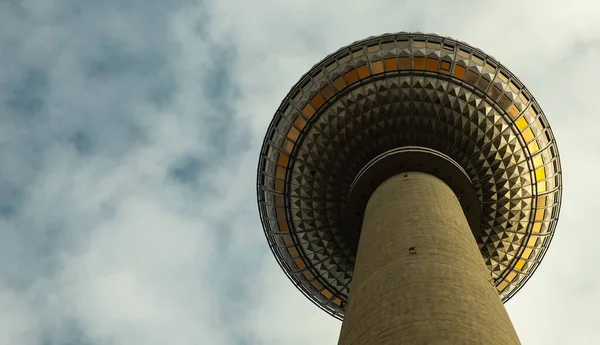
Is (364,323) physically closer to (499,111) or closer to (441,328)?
(441,328)

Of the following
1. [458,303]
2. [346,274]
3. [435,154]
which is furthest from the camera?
[346,274]

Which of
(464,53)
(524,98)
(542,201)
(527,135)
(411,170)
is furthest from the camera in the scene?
(542,201)

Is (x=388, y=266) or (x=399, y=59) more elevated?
(x=399, y=59)

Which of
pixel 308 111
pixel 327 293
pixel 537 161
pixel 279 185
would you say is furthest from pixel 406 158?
pixel 327 293

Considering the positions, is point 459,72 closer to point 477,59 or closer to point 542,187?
point 477,59

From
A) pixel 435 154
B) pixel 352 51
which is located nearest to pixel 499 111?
pixel 435 154

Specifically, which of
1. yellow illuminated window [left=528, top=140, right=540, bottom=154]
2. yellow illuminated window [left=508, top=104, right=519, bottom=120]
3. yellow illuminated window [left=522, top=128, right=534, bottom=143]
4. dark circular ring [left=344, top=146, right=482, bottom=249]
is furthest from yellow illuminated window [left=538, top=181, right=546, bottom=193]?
dark circular ring [left=344, top=146, right=482, bottom=249]
